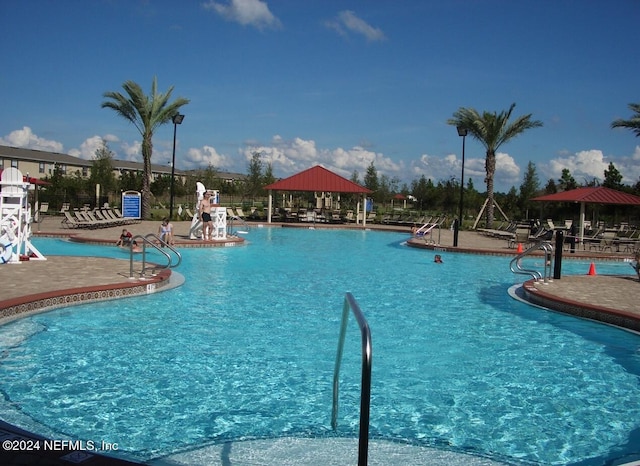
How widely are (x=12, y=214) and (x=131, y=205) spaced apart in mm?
18385

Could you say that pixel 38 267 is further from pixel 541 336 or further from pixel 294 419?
pixel 541 336

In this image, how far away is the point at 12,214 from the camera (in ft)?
37.6

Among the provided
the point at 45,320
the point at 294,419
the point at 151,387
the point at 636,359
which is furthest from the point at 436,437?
the point at 45,320

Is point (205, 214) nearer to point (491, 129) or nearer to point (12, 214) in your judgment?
point (12, 214)

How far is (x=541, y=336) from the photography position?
334 inches

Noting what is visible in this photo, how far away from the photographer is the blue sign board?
29188 millimetres

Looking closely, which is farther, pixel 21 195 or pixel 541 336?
pixel 21 195

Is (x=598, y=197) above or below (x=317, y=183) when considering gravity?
below

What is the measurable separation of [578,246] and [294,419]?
21.1m

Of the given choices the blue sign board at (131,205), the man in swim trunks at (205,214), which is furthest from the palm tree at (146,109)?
the man in swim trunks at (205,214)

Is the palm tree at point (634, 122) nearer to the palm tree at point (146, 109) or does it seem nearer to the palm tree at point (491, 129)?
the palm tree at point (491, 129)

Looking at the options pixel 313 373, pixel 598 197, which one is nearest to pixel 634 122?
pixel 598 197

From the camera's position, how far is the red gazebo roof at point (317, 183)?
34.1 m

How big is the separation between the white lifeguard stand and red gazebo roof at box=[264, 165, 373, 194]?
22011 mm
